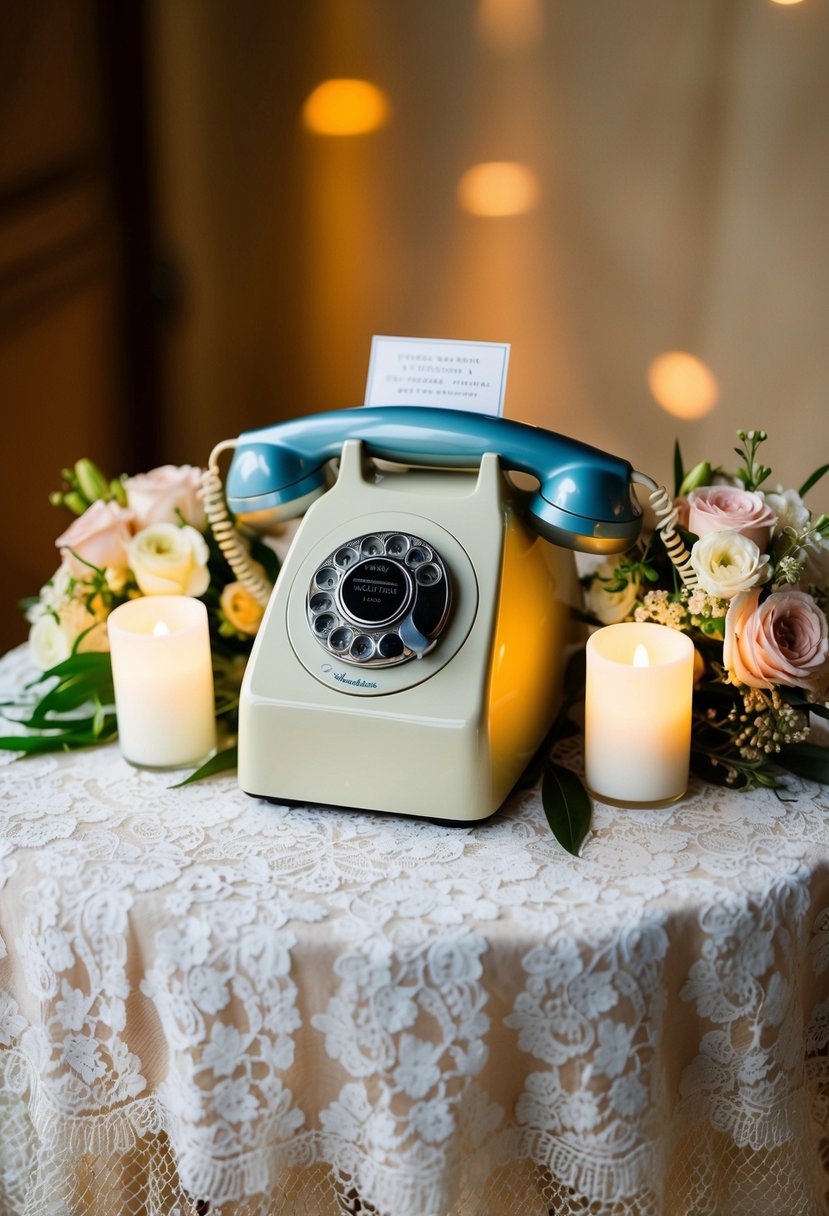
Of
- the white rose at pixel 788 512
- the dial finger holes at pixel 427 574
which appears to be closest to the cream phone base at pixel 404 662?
the dial finger holes at pixel 427 574

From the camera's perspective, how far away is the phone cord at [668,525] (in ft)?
3.12

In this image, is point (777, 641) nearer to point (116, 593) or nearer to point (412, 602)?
point (412, 602)

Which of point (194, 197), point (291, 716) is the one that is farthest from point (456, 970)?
point (194, 197)

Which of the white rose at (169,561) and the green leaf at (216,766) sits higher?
the white rose at (169,561)

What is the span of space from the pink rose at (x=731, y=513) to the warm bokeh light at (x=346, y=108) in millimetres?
1077

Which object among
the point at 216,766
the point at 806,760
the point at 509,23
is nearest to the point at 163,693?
the point at 216,766

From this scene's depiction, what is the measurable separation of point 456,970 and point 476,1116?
0.11 m

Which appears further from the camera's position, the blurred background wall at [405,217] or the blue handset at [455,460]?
the blurred background wall at [405,217]

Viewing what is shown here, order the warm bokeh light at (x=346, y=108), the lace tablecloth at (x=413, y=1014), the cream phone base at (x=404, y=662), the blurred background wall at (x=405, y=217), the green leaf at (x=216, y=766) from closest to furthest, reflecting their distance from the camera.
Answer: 1. the lace tablecloth at (x=413, y=1014)
2. the cream phone base at (x=404, y=662)
3. the green leaf at (x=216, y=766)
4. the blurred background wall at (x=405, y=217)
5. the warm bokeh light at (x=346, y=108)

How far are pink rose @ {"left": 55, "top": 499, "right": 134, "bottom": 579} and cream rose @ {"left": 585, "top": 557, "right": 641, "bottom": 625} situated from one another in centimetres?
47

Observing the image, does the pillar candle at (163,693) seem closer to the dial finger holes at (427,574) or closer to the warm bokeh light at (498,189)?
the dial finger holes at (427,574)

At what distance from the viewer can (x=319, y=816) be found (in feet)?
2.96

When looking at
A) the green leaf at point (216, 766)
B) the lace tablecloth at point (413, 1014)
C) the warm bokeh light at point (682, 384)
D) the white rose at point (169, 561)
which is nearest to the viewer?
the lace tablecloth at point (413, 1014)

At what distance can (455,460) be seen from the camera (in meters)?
0.96
